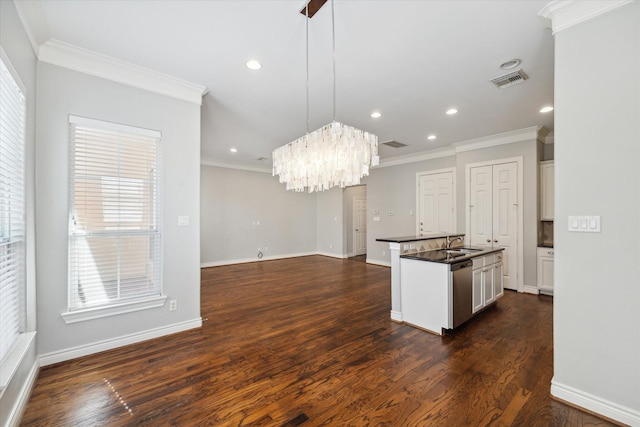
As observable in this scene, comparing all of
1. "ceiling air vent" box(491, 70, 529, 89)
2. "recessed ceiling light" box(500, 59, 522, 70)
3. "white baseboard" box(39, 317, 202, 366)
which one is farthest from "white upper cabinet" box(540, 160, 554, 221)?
"white baseboard" box(39, 317, 202, 366)

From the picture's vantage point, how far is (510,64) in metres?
2.71

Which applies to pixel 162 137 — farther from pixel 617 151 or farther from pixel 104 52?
pixel 617 151

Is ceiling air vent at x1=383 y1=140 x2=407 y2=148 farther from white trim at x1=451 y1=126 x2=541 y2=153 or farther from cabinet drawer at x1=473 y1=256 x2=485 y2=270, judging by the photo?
cabinet drawer at x1=473 y1=256 x2=485 y2=270

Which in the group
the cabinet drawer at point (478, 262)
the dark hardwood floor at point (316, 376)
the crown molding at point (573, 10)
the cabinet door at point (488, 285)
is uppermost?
the crown molding at point (573, 10)

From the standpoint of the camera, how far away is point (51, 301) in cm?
241

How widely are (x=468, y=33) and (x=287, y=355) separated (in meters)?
3.26

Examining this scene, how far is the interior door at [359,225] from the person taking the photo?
8.75 metres

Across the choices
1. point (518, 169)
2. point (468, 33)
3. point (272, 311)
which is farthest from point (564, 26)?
point (272, 311)

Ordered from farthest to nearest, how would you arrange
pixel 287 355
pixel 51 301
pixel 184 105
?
pixel 184 105 → pixel 287 355 → pixel 51 301

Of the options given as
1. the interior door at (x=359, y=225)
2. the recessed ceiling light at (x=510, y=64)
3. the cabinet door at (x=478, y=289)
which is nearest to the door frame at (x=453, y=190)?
the cabinet door at (x=478, y=289)

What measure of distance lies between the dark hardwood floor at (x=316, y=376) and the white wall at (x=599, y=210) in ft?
1.02

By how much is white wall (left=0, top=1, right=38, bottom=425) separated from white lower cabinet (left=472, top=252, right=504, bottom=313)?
4186mm

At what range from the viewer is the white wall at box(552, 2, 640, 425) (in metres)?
1.71

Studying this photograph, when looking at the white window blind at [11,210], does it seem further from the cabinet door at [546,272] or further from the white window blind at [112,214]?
the cabinet door at [546,272]
